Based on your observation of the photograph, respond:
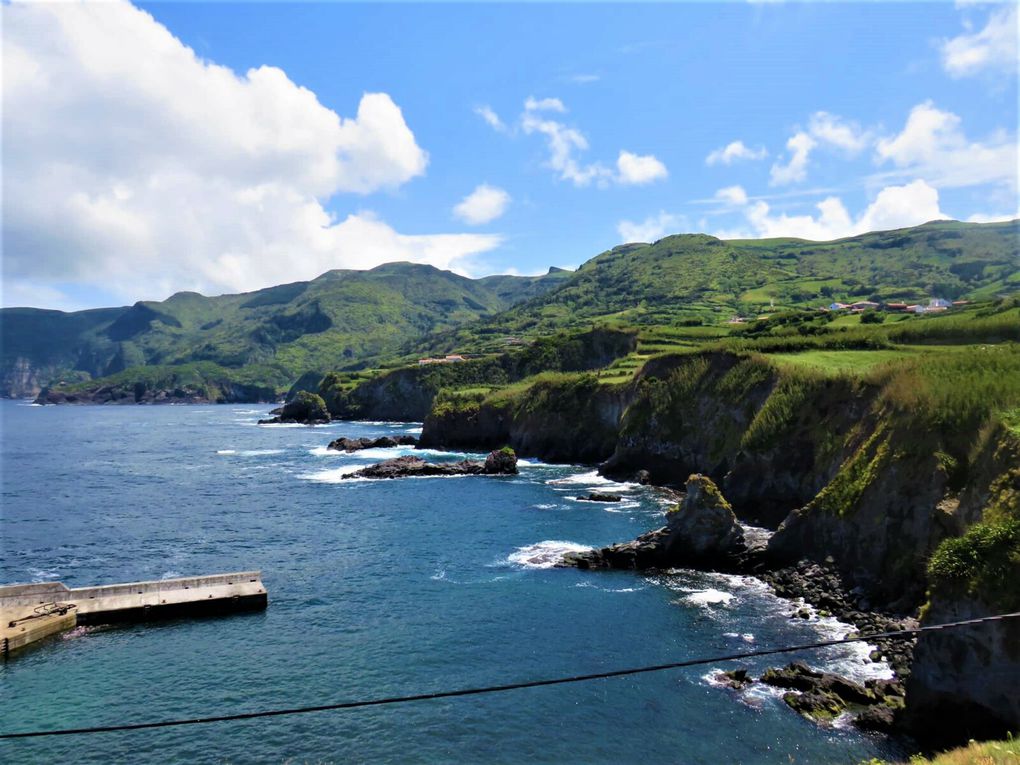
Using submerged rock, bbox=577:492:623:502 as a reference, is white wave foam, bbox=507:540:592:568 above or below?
below

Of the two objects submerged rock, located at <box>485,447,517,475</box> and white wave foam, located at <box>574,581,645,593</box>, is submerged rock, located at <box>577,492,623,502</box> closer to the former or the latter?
submerged rock, located at <box>485,447,517,475</box>

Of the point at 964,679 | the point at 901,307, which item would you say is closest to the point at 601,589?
the point at 964,679

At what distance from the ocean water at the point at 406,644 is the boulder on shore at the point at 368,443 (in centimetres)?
4555

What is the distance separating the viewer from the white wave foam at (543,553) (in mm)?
46678

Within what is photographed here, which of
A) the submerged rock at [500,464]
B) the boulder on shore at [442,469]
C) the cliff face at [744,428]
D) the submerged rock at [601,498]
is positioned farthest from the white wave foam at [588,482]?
the boulder on shore at [442,469]

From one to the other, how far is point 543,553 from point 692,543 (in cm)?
1133

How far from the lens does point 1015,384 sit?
35.7 metres

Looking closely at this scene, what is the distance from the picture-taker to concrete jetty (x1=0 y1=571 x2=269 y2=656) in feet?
121

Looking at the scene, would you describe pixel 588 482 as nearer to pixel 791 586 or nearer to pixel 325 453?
pixel 791 586

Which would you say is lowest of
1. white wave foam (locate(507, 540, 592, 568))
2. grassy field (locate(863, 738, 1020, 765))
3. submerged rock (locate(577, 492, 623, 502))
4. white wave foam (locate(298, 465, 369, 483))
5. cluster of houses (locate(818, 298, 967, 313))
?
white wave foam (locate(507, 540, 592, 568))

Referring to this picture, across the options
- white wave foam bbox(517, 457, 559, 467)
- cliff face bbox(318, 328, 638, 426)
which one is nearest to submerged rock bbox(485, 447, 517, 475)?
white wave foam bbox(517, 457, 559, 467)

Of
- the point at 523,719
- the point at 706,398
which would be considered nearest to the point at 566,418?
the point at 706,398

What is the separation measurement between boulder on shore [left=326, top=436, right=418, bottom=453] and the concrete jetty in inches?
2807

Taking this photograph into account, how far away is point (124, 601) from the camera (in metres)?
39.4
